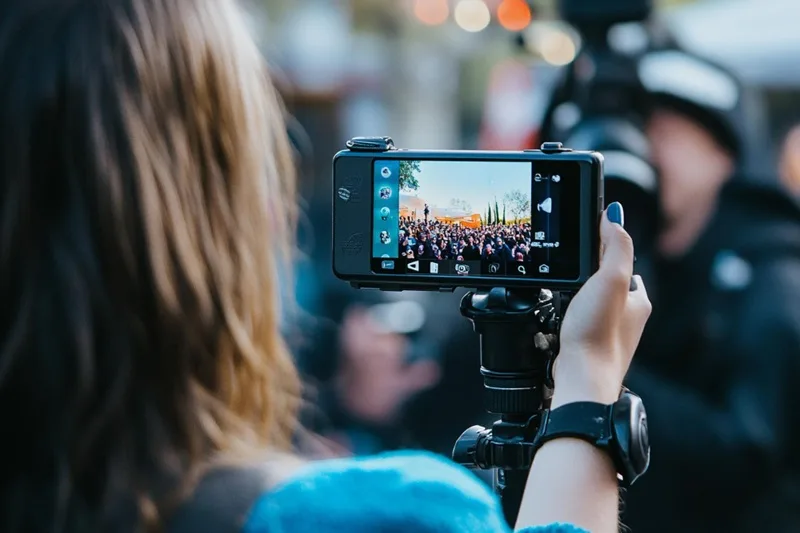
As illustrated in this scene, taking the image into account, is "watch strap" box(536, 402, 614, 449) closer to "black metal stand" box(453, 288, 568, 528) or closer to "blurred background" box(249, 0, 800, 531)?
"black metal stand" box(453, 288, 568, 528)

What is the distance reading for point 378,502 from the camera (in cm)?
85

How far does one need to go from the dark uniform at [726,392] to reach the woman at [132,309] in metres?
1.20

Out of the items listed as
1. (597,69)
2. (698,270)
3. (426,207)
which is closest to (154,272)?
(426,207)

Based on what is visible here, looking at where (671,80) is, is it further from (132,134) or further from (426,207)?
(132,134)

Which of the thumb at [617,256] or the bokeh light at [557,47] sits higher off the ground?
the bokeh light at [557,47]

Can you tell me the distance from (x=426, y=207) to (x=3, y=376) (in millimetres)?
533

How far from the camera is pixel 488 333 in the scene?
1125 mm

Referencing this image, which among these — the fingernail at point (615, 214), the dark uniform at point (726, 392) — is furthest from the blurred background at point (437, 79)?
the fingernail at point (615, 214)

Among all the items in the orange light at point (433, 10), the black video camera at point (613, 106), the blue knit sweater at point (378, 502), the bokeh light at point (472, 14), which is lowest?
the blue knit sweater at point (378, 502)

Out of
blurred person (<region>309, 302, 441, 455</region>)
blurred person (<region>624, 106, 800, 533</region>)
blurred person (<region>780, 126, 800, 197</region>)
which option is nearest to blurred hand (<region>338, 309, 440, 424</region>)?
blurred person (<region>309, 302, 441, 455</region>)

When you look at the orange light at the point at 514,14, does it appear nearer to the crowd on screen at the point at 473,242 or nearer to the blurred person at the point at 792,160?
the crowd on screen at the point at 473,242

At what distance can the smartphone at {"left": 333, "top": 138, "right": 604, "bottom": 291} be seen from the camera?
113cm

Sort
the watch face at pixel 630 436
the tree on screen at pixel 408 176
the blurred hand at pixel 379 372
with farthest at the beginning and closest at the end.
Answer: the blurred hand at pixel 379 372
the tree on screen at pixel 408 176
the watch face at pixel 630 436

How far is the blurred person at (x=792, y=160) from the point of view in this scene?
4844mm
